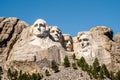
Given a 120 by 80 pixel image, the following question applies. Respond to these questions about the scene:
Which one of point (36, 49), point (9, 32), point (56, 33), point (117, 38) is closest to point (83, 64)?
point (36, 49)

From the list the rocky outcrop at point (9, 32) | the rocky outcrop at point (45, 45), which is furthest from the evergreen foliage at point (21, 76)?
the rocky outcrop at point (9, 32)

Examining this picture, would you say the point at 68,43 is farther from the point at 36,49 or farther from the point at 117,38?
the point at 117,38

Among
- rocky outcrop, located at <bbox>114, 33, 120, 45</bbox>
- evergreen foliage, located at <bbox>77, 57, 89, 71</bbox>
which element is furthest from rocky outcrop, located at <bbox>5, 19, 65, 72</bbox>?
rocky outcrop, located at <bbox>114, 33, 120, 45</bbox>

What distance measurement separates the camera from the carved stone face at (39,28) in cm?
5059

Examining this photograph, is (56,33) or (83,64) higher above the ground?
(56,33)

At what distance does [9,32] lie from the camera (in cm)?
5241

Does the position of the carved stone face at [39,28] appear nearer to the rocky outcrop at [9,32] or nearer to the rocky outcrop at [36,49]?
the rocky outcrop at [36,49]

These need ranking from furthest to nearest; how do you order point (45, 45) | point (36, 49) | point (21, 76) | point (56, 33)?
point (56, 33)
point (45, 45)
point (36, 49)
point (21, 76)

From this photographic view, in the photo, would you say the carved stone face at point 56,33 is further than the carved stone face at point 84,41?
Yes

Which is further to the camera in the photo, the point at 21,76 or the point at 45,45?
the point at 45,45

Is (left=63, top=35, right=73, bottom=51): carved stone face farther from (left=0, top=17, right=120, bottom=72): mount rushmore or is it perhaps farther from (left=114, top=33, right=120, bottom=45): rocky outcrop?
(left=114, top=33, right=120, bottom=45): rocky outcrop

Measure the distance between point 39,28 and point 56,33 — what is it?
2854mm

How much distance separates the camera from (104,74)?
157ft

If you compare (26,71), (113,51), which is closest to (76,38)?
(113,51)
